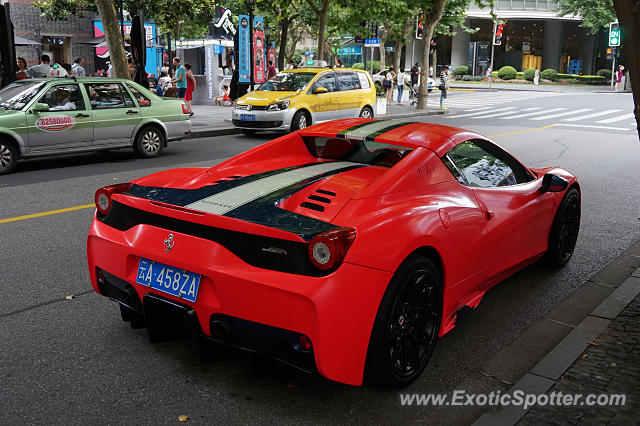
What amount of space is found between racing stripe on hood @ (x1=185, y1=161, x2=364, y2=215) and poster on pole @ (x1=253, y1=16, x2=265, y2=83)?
65.3ft

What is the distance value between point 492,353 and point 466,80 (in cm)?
5857

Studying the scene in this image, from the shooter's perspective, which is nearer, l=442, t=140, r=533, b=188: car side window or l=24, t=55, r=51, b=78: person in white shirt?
l=442, t=140, r=533, b=188: car side window

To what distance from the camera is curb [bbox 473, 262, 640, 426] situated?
3.17 metres

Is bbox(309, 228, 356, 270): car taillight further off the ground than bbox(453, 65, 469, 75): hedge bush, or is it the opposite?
bbox(453, 65, 469, 75): hedge bush

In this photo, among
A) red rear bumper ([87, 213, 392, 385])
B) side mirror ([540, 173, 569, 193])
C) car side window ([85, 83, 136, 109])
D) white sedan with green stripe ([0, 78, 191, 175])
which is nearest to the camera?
red rear bumper ([87, 213, 392, 385])

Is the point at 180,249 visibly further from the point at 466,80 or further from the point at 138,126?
the point at 466,80

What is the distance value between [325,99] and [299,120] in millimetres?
1085

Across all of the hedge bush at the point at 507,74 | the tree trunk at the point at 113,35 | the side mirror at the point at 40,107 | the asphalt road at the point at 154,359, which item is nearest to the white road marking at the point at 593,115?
the tree trunk at the point at 113,35

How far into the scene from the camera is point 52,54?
38375mm

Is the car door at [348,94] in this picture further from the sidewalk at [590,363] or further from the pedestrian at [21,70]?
the sidewalk at [590,363]

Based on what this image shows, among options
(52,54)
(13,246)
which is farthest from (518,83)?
(13,246)

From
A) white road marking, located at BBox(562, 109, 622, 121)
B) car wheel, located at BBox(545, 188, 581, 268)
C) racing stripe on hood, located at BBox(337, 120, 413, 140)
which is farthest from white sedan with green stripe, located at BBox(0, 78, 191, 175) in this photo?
white road marking, located at BBox(562, 109, 622, 121)

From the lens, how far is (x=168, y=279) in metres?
3.28

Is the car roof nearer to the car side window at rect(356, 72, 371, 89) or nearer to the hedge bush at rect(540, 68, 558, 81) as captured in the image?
the car side window at rect(356, 72, 371, 89)
